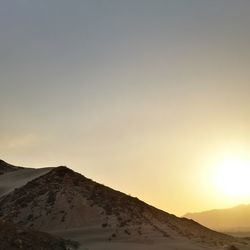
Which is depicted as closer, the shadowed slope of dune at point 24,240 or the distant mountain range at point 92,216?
the shadowed slope of dune at point 24,240

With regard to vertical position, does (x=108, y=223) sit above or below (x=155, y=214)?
below

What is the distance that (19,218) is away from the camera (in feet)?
140

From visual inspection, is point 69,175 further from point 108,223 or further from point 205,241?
point 205,241

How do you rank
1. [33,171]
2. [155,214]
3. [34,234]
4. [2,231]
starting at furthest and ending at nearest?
[33,171]
[155,214]
[34,234]
[2,231]

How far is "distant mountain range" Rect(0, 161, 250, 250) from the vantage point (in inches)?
1532

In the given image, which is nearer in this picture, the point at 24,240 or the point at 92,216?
the point at 24,240

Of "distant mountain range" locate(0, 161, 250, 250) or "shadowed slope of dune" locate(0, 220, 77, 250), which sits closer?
"shadowed slope of dune" locate(0, 220, 77, 250)

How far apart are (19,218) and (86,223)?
6.15 m

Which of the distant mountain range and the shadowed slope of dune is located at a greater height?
the distant mountain range

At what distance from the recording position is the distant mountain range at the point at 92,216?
38.9m

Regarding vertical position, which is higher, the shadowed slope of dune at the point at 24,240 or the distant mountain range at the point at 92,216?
the distant mountain range at the point at 92,216

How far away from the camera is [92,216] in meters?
42.9

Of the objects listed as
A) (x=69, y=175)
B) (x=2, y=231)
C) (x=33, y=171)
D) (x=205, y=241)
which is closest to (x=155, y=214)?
(x=205, y=241)

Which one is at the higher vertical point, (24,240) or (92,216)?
(92,216)
